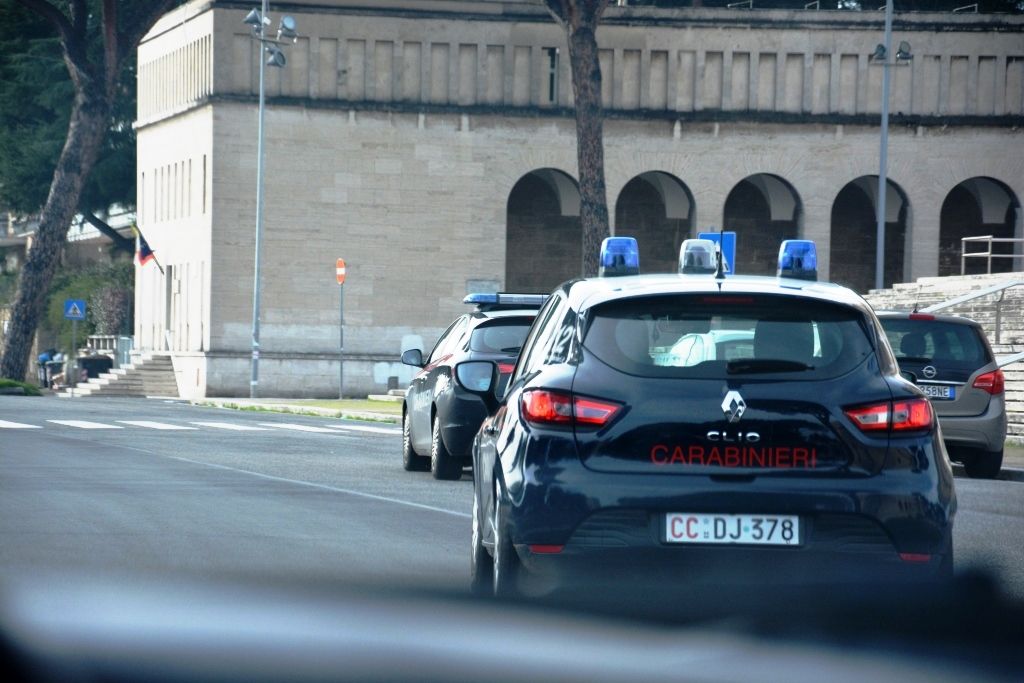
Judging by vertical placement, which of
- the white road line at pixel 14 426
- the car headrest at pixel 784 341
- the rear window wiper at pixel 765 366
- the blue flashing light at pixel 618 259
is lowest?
the white road line at pixel 14 426

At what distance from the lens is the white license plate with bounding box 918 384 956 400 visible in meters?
18.8

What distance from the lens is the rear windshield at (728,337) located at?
21.4 ft

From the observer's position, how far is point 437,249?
5316cm

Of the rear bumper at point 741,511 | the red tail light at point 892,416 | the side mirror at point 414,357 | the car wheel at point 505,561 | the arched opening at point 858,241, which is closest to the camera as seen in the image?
the rear bumper at point 741,511

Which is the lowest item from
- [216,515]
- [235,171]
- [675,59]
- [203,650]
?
[216,515]

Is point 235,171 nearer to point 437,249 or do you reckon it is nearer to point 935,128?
point 437,249

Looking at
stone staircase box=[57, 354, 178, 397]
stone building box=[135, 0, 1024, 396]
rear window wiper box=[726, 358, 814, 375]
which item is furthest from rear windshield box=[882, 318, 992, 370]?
stone staircase box=[57, 354, 178, 397]

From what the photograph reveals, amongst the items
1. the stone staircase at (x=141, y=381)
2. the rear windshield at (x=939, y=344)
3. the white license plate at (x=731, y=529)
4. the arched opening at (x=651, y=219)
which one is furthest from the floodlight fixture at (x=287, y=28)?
the white license plate at (x=731, y=529)

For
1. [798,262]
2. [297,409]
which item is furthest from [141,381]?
[798,262]

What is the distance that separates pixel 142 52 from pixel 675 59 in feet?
63.0

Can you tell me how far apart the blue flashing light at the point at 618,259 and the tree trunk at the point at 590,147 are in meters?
31.3

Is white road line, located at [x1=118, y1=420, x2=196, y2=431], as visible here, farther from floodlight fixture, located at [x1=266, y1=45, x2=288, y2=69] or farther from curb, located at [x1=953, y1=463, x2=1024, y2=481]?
floodlight fixture, located at [x1=266, y1=45, x2=288, y2=69]

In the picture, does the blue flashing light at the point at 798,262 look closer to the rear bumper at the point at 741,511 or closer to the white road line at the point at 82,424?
the rear bumper at the point at 741,511

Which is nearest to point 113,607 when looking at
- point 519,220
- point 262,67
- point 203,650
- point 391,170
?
point 203,650
